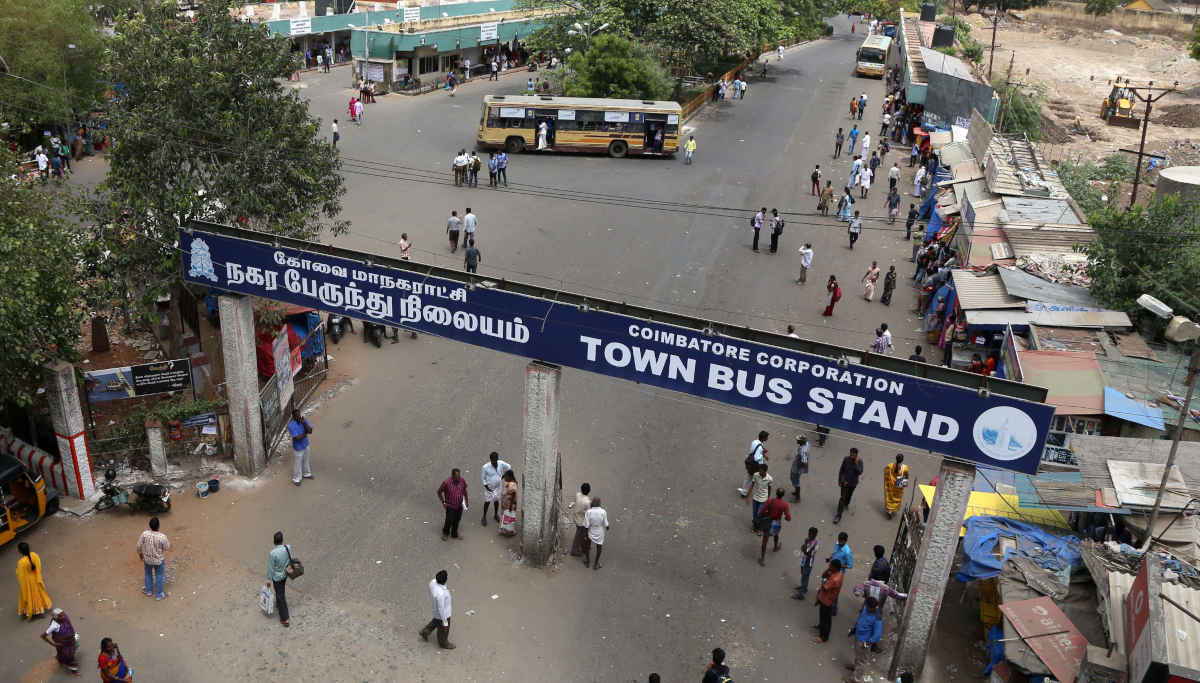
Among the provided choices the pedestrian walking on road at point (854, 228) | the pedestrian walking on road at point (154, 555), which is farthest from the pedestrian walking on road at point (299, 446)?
the pedestrian walking on road at point (854, 228)

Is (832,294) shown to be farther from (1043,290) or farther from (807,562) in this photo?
(807,562)

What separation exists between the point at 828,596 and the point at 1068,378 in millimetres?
7315

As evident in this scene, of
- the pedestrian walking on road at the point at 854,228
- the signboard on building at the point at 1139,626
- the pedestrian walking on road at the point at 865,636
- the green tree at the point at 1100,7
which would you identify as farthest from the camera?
the green tree at the point at 1100,7

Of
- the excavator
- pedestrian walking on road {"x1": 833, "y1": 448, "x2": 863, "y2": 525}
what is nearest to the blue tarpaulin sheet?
pedestrian walking on road {"x1": 833, "y1": 448, "x2": 863, "y2": 525}

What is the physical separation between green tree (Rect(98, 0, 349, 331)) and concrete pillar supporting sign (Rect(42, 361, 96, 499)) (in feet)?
8.96

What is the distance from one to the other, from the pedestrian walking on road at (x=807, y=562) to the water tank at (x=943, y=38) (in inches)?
2134

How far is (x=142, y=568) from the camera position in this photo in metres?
13.0

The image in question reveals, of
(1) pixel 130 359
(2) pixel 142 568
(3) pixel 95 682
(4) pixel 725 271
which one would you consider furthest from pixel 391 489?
(4) pixel 725 271

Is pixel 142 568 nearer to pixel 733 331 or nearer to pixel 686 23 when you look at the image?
pixel 733 331

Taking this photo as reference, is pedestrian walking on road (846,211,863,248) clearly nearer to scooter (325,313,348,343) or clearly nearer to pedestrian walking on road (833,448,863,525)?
pedestrian walking on road (833,448,863,525)

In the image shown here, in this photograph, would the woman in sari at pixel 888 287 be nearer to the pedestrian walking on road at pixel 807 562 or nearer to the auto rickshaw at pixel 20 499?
the pedestrian walking on road at pixel 807 562

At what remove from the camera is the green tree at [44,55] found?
31.1m

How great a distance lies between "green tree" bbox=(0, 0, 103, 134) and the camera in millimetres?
31094

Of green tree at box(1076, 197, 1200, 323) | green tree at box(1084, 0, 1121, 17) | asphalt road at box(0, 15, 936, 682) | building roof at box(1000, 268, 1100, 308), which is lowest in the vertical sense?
asphalt road at box(0, 15, 936, 682)
